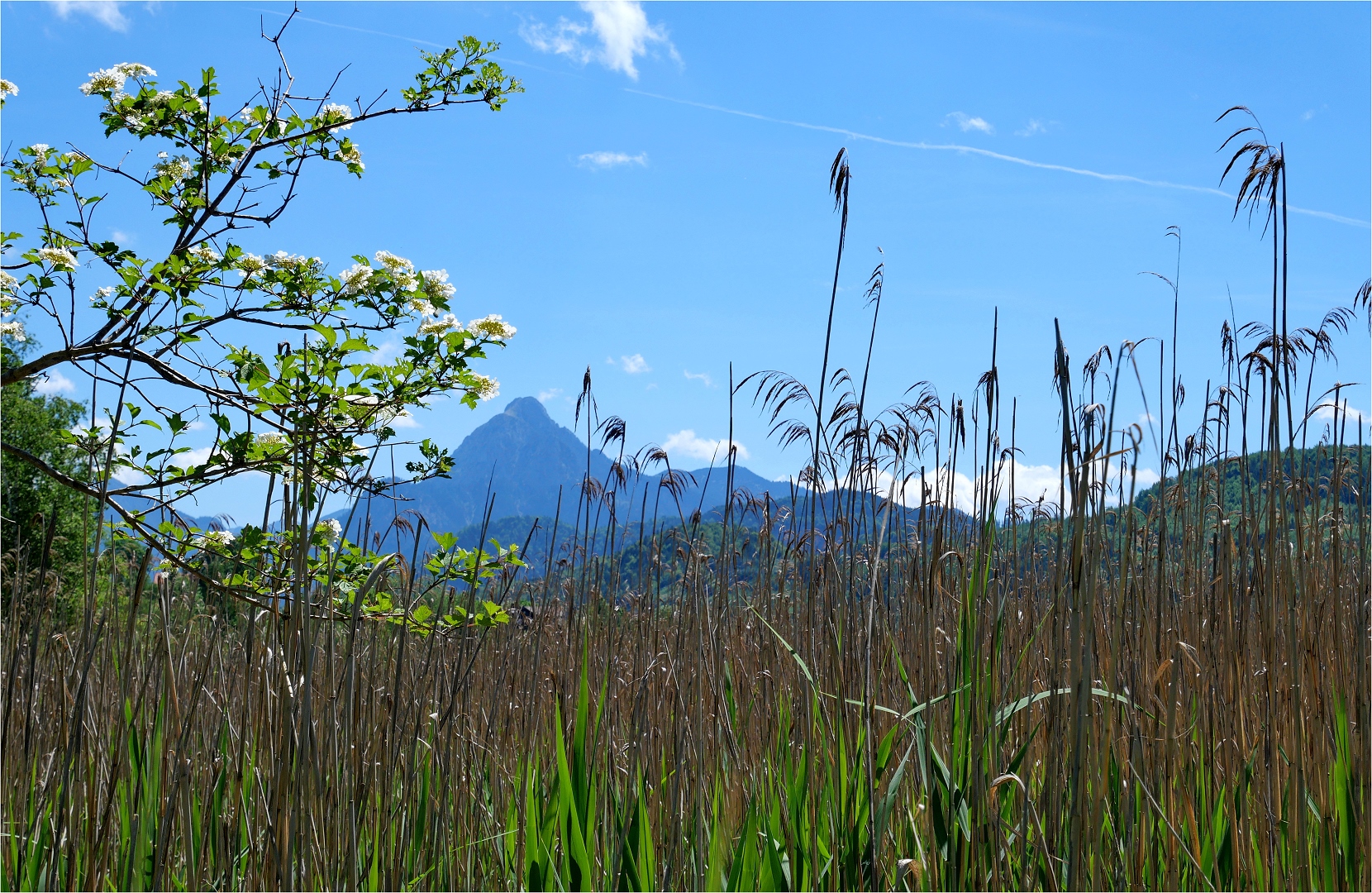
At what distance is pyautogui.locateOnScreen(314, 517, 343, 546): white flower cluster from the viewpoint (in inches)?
99.7

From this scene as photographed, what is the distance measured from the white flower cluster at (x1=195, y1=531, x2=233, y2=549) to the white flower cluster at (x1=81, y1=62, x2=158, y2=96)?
1581 mm

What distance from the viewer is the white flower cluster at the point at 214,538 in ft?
8.57

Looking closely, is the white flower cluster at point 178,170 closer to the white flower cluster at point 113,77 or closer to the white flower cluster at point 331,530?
the white flower cluster at point 113,77

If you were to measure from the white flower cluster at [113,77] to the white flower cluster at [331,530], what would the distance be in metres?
1.70

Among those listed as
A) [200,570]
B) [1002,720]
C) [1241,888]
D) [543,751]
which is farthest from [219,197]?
[1241,888]

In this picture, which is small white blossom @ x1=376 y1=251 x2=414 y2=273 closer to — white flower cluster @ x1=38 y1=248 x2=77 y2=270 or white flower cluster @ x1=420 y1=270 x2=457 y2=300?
white flower cluster @ x1=420 y1=270 x2=457 y2=300

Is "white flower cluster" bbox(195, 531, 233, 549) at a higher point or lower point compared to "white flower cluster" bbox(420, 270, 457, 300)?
lower

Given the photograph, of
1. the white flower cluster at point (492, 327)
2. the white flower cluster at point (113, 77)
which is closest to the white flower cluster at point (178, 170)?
the white flower cluster at point (113, 77)

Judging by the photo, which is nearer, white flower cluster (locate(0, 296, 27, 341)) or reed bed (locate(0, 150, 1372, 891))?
reed bed (locate(0, 150, 1372, 891))

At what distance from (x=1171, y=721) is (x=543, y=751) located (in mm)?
1633

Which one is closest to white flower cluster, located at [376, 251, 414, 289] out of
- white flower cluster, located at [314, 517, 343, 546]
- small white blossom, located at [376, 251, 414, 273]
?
small white blossom, located at [376, 251, 414, 273]

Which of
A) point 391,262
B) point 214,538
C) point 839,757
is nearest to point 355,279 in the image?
point 391,262

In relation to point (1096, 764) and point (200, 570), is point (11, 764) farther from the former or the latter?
point (1096, 764)

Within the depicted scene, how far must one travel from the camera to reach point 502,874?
187cm
